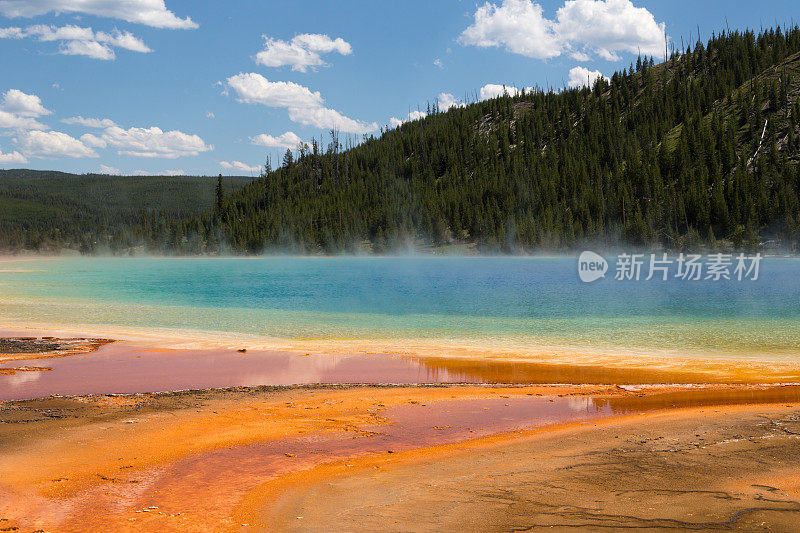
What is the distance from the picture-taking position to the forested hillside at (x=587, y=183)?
385 feet

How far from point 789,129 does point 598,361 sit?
443 ft

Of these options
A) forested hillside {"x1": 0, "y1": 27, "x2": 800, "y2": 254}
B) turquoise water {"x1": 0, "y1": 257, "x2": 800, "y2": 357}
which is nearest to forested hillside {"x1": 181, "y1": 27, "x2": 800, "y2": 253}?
forested hillside {"x1": 0, "y1": 27, "x2": 800, "y2": 254}

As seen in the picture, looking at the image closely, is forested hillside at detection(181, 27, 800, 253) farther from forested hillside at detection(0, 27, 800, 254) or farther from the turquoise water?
the turquoise water

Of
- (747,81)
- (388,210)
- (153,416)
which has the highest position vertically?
(747,81)

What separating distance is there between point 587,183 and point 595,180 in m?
3.63

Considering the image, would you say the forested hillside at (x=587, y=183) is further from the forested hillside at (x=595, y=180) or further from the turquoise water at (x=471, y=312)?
the turquoise water at (x=471, y=312)

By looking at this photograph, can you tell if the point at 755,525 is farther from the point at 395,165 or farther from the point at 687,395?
the point at 395,165

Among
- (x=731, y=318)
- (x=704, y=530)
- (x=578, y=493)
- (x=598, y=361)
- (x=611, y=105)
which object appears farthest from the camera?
(x=611, y=105)

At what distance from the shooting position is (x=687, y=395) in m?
12.9

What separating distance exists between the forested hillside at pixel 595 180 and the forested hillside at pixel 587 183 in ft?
1.22

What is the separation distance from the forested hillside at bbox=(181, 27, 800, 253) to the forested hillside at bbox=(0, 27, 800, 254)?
373 millimetres

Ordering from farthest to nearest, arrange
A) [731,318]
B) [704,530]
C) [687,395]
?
[731,318] → [687,395] → [704,530]

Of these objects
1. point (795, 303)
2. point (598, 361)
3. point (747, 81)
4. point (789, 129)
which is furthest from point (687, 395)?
point (747, 81)

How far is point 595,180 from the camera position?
5679 inches
